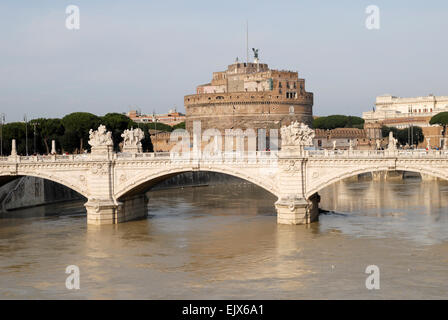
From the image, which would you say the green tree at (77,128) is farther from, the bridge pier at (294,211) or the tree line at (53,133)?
the bridge pier at (294,211)

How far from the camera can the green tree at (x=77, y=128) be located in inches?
2403

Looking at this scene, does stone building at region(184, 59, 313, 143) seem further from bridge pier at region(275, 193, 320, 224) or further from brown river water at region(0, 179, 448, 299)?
bridge pier at region(275, 193, 320, 224)

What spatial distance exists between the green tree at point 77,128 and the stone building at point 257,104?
16.2m

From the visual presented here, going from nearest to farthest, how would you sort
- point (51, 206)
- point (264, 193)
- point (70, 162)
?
point (70, 162)
point (51, 206)
point (264, 193)

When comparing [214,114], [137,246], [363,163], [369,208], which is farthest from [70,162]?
[214,114]

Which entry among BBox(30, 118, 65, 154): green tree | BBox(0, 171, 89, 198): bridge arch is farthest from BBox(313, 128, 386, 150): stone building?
BBox(0, 171, 89, 198): bridge arch

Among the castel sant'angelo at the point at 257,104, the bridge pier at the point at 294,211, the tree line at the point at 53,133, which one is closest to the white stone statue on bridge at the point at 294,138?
the bridge pier at the point at 294,211

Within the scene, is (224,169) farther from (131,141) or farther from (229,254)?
(131,141)

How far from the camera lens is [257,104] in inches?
2985

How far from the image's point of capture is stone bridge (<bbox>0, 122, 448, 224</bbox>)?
34188mm

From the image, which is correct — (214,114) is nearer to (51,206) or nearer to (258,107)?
(258,107)

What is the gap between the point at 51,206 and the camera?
165ft
